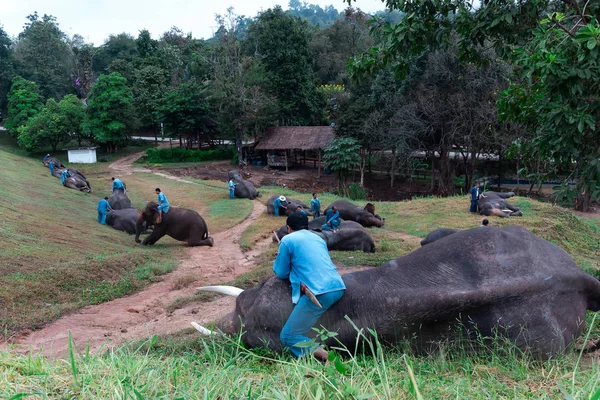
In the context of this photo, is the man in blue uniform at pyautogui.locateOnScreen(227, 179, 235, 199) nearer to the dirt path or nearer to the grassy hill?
the grassy hill

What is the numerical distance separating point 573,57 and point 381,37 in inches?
136

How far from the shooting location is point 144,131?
55.3 m

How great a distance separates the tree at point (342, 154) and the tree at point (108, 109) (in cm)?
1952

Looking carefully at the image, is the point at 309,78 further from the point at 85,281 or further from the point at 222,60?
the point at 85,281

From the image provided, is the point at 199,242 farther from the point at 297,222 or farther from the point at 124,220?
the point at 297,222

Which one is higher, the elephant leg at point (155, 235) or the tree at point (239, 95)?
the tree at point (239, 95)

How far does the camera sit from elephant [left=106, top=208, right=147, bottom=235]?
55.8 feet

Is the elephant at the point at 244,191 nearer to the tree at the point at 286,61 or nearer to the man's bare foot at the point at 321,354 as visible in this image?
the tree at the point at 286,61

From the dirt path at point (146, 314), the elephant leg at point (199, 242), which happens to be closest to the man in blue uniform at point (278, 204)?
the elephant leg at point (199, 242)

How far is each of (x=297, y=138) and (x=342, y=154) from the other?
23.8 ft

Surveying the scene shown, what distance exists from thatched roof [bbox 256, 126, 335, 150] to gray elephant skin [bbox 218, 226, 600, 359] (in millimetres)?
30199

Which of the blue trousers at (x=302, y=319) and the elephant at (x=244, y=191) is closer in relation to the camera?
the blue trousers at (x=302, y=319)

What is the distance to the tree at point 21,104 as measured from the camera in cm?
4394

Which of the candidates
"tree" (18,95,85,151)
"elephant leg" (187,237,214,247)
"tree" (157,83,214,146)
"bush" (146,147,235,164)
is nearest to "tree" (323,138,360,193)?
"bush" (146,147,235,164)
